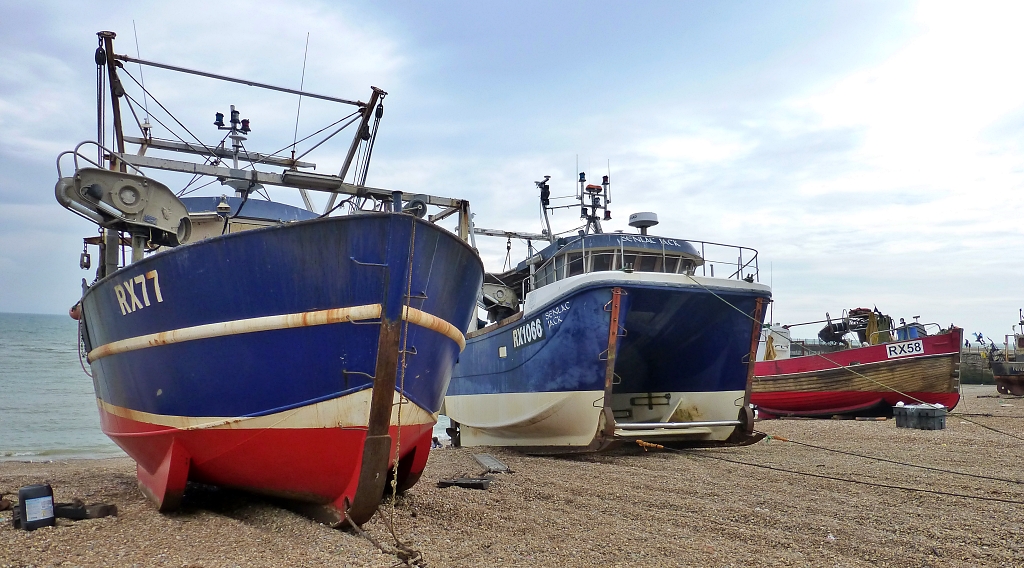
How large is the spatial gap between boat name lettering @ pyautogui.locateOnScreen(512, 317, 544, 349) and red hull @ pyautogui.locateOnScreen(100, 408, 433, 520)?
428 cm

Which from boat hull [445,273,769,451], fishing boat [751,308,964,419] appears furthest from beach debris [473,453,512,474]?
fishing boat [751,308,964,419]

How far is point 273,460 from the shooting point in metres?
4.86

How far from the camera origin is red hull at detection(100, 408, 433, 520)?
4668 mm

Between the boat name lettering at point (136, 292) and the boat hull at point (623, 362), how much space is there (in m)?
5.16

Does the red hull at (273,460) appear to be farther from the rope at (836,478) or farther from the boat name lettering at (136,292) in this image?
the rope at (836,478)

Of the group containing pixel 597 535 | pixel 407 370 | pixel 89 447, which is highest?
pixel 407 370

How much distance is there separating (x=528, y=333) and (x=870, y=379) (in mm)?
9534

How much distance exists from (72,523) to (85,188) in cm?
285

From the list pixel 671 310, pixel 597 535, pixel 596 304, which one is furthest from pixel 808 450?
pixel 597 535

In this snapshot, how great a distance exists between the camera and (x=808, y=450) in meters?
9.40

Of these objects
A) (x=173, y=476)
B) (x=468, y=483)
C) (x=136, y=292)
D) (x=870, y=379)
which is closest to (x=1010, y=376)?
(x=870, y=379)

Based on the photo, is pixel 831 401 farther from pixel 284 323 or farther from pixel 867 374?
pixel 284 323

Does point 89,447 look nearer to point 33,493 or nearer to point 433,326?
point 33,493

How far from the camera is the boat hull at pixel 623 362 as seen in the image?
8.71 meters
